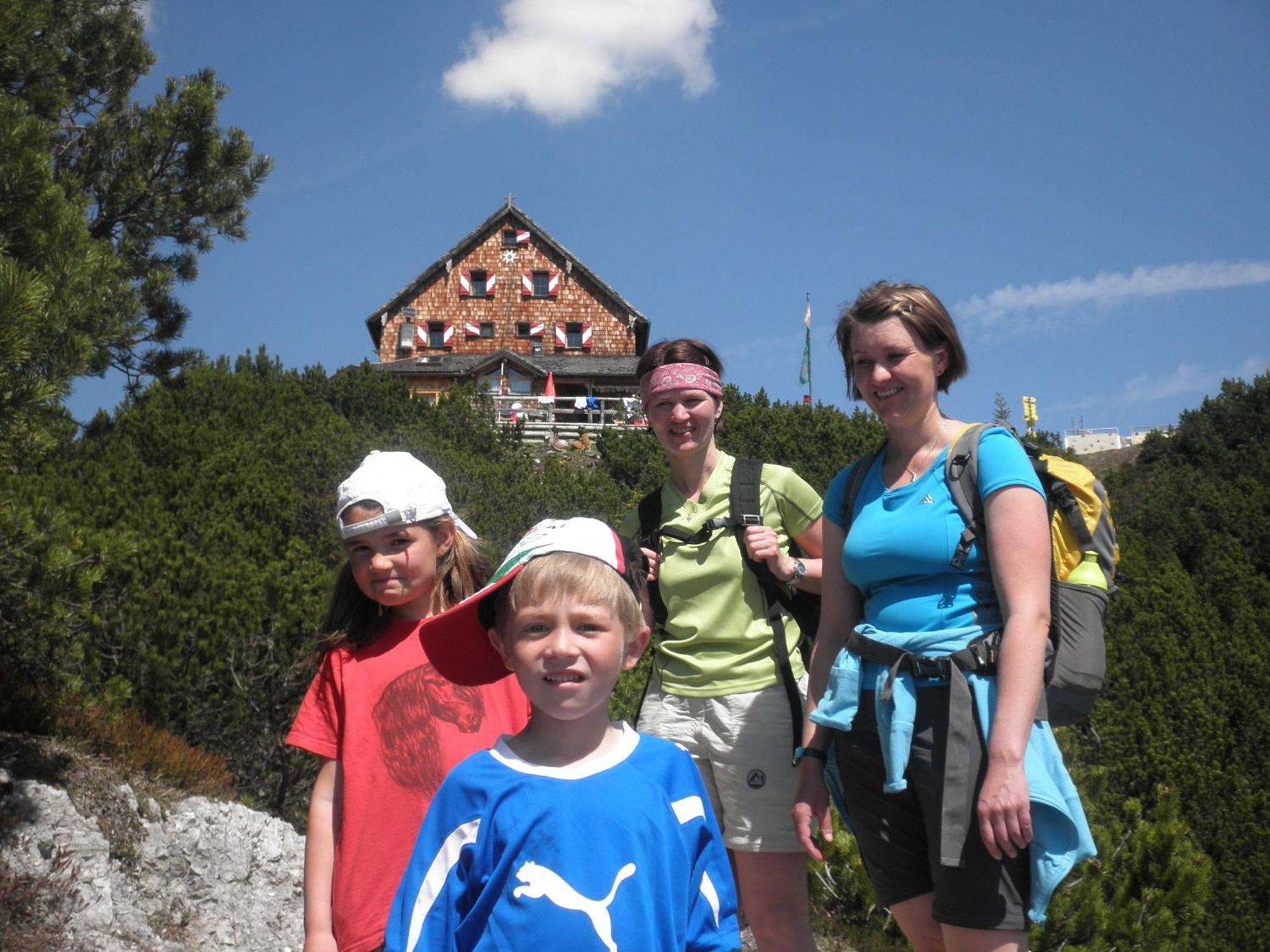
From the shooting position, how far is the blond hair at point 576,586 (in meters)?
1.82

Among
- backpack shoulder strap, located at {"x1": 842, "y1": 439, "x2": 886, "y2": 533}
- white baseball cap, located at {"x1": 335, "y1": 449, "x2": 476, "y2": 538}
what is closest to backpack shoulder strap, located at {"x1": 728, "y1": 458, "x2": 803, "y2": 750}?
backpack shoulder strap, located at {"x1": 842, "y1": 439, "x2": 886, "y2": 533}

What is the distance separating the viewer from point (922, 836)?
A: 7.59 feet

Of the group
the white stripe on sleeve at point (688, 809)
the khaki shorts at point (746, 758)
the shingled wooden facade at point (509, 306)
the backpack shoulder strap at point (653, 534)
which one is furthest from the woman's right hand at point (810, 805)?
the shingled wooden facade at point (509, 306)

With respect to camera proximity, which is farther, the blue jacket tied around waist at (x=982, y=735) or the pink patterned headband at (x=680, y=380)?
the pink patterned headband at (x=680, y=380)

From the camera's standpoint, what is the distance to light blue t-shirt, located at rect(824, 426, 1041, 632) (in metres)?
2.30

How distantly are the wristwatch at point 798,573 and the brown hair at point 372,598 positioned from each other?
36.8 inches

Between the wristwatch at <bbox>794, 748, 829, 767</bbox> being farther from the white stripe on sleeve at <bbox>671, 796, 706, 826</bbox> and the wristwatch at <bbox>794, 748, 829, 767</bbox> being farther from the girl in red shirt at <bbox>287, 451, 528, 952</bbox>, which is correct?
the white stripe on sleeve at <bbox>671, 796, 706, 826</bbox>

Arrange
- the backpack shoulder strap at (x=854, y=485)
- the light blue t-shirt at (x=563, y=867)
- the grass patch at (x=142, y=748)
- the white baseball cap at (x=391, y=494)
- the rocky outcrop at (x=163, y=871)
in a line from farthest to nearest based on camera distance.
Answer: the grass patch at (x=142, y=748) → the rocky outcrop at (x=163, y=871) → the backpack shoulder strap at (x=854, y=485) → the white baseball cap at (x=391, y=494) → the light blue t-shirt at (x=563, y=867)

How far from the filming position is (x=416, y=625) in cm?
233

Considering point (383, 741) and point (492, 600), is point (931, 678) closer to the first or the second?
point (492, 600)

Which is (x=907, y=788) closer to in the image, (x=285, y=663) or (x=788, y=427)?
(x=285, y=663)

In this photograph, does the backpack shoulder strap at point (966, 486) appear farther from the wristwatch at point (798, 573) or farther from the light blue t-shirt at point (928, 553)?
the wristwatch at point (798, 573)

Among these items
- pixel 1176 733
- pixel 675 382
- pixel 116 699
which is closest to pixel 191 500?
pixel 116 699

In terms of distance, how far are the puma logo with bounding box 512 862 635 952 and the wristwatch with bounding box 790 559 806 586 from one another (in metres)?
1.46
